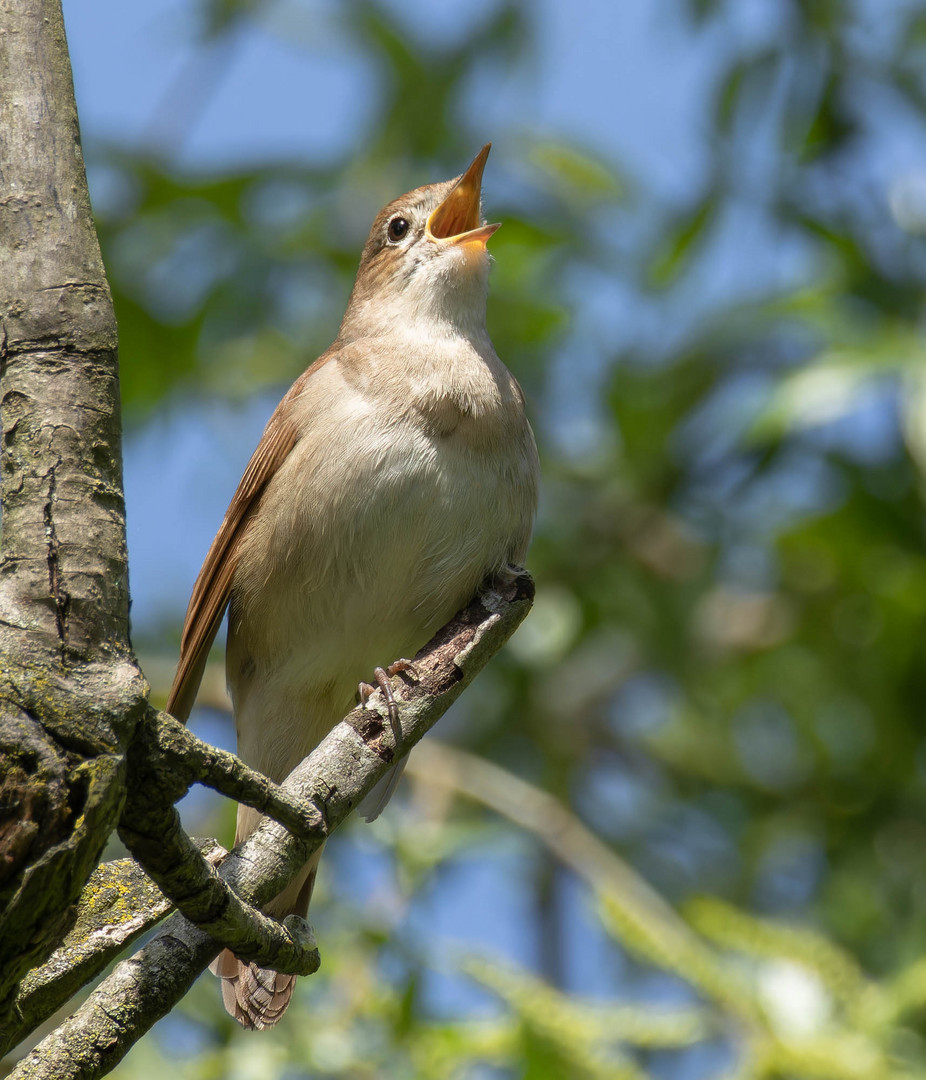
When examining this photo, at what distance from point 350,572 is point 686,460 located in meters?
2.90

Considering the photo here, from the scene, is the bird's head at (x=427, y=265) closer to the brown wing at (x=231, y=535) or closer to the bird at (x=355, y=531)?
the bird at (x=355, y=531)

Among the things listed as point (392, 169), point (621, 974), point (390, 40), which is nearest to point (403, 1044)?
point (621, 974)

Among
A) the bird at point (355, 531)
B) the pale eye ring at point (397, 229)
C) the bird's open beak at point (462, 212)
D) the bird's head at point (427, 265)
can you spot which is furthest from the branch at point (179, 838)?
the pale eye ring at point (397, 229)

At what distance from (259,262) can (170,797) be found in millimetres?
4958

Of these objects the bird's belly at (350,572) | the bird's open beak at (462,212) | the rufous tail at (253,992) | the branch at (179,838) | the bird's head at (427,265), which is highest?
the bird's open beak at (462,212)

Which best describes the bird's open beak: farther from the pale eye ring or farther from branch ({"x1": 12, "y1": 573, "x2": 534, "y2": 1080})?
branch ({"x1": 12, "y1": 573, "x2": 534, "y2": 1080})

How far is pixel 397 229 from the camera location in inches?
199

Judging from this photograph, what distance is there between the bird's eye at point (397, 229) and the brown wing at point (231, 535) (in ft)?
3.00

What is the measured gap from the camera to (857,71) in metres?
6.10

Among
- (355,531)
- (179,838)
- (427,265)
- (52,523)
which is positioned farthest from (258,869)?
(427,265)

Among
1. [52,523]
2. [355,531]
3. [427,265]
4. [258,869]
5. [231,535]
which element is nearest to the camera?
[52,523]

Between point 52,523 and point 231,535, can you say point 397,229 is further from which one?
point 52,523

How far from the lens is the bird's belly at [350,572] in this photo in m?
3.74

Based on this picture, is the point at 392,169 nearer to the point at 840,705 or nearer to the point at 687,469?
the point at 687,469
